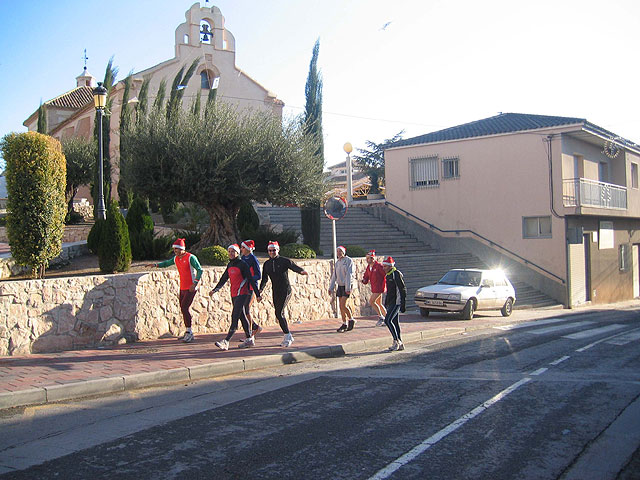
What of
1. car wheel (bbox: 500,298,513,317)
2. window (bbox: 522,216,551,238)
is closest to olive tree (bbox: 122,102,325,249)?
car wheel (bbox: 500,298,513,317)

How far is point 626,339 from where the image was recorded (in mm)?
13000

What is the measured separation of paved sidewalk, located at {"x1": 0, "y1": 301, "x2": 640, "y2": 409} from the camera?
745 centimetres

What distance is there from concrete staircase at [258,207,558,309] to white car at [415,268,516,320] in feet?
8.01

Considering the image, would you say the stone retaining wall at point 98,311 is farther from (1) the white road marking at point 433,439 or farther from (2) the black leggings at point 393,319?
(1) the white road marking at point 433,439

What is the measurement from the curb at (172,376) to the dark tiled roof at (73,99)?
36.0 metres

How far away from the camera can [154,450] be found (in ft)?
17.2

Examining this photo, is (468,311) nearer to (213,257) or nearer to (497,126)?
(213,257)

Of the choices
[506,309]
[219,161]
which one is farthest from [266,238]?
[506,309]

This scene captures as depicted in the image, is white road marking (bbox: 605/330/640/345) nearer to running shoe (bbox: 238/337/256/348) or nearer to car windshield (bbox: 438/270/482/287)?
car windshield (bbox: 438/270/482/287)

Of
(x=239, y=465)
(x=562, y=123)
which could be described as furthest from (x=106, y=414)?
(x=562, y=123)

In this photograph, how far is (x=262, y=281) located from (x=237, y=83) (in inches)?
1097

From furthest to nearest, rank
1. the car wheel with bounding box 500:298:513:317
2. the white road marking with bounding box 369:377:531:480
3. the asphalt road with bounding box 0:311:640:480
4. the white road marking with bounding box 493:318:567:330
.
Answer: the car wheel with bounding box 500:298:513:317, the white road marking with bounding box 493:318:567:330, the asphalt road with bounding box 0:311:640:480, the white road marking with bounding box 369:377:531:480

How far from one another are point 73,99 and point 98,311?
37227 millimetres

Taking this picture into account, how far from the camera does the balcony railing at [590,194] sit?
24797mm
